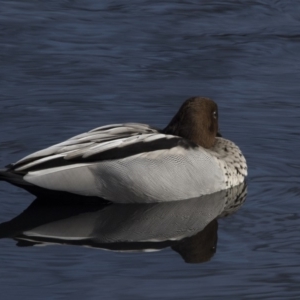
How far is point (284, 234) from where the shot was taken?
27.4 feet

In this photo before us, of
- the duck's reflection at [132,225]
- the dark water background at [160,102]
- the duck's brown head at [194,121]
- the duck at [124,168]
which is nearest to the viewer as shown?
the dark water background at [160,102]

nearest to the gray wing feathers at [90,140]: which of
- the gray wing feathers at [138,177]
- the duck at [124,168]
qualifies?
the duck at [124,168]

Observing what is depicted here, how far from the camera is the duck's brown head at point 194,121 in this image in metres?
9.53

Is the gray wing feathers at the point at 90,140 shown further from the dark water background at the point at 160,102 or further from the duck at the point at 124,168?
the dark water background at the point at 160,102

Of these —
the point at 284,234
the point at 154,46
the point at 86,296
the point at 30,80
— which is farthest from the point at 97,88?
the point at 86,296

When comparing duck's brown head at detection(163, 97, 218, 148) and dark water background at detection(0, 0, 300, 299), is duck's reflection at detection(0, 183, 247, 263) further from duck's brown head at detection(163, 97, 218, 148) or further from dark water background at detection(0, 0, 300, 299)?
duck's brown head at detection(163, 97, 218, 148)

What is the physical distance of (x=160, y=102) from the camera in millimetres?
11453

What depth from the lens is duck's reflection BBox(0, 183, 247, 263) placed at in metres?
8.16

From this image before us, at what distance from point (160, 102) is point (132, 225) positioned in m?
3.01

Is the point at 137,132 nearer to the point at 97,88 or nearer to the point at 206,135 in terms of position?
the point at 206,135

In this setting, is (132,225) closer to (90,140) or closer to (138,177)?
(138,177)

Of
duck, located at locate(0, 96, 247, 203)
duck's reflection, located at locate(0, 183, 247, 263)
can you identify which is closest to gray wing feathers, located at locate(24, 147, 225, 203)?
duck, located at locate(0, 96, 247, 203)

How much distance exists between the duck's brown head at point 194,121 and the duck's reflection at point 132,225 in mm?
563

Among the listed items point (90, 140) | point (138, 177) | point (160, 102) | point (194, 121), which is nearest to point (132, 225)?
point (138, 177)
